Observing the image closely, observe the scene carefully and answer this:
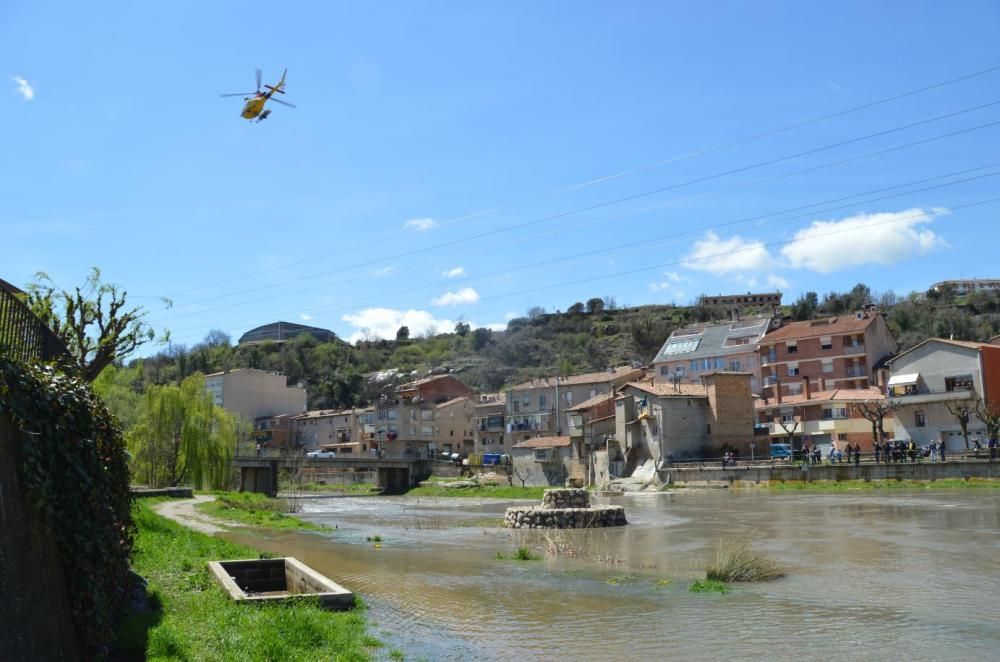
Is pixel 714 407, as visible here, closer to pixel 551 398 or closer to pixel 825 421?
pixel 825 421

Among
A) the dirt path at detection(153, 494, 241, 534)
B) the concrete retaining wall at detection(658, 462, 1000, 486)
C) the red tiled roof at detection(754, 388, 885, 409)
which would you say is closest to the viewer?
the dirt path at detection(153, 494, 241, 534)

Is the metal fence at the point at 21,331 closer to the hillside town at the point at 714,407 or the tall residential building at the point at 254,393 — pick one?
the hillside town at the point at 714,407

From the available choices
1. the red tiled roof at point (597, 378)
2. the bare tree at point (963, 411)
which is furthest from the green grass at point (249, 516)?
the red tiled roof at point (597, 378)

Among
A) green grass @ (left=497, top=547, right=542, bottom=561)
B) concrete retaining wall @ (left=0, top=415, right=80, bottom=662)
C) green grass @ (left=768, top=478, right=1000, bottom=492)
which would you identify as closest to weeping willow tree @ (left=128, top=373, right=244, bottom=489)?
green grass @ (left=497, top=547, right=542, bottom=561)

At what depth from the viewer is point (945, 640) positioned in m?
12.8

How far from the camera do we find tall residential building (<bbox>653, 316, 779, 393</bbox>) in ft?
306

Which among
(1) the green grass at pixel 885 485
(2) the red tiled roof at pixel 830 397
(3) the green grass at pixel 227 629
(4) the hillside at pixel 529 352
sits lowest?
(1) the green grass at pixel 885 485

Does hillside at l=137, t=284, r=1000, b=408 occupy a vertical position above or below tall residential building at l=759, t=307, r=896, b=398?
above

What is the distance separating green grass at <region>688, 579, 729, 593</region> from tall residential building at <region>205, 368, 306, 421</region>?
108053 mm

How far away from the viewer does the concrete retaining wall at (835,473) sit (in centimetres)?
5184

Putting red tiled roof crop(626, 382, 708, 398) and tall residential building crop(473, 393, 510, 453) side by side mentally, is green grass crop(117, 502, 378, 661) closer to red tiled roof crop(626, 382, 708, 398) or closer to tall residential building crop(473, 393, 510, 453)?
red tiled roof crop(626, 382, 708, 398)

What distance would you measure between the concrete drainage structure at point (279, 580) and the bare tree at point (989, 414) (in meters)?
52.8

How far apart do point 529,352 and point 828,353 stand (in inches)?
3862

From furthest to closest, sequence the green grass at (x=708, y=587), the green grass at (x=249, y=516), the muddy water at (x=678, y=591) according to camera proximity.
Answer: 1. the green grass at (x=249, y=516)
2. the green grass at (x=708, y=587)
3. the muddy water at (x=678, y=591)
